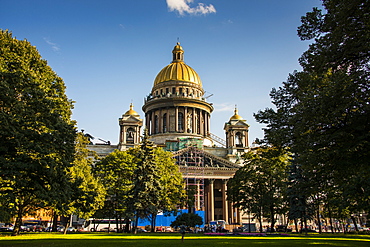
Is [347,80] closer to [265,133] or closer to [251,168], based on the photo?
[265,133]

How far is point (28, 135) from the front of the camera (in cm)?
1705

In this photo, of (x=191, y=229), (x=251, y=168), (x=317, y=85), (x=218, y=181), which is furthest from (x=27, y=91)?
(x=218, y=181)

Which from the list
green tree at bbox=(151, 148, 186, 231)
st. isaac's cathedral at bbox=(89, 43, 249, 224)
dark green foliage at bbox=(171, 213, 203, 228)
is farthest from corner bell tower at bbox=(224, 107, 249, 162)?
dark green foliage at bbox=(171, 213, 203, 228)

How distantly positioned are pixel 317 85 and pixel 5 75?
14.1 metres

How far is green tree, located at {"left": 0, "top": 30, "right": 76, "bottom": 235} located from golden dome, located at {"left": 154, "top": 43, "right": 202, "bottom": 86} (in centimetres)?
6239

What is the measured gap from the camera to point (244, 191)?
4356 centimetres

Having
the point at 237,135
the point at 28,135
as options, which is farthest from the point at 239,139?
the point at 28,135

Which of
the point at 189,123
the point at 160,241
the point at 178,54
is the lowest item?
the point at 160,241

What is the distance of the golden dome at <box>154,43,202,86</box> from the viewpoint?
82094mm

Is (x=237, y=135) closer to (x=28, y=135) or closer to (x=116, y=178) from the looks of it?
(x=116, y=178)

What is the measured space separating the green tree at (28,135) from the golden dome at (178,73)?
205ft

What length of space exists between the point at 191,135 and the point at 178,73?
15586mm

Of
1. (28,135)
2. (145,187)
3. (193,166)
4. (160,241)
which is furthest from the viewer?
(193,166)

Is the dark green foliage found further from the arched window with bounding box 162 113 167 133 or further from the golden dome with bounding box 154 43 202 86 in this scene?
the golden dome with bounding box 154 43 202 86
